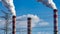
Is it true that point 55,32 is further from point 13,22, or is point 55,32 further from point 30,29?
point 13,22

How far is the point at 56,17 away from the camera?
34469 mm

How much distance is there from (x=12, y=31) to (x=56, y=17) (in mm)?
6826

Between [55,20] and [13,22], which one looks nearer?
[55,20]

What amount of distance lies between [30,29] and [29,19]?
1581 millimetres

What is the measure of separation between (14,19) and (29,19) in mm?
2867

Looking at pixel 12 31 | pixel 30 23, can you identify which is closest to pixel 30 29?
pixel 30 23

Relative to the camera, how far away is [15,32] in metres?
35.8

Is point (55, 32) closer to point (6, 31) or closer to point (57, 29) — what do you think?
point (57, 29)

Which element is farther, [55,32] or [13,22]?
[13,22]

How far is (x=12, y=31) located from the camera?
3603cm

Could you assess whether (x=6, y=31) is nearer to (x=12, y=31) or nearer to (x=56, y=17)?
(x=12, y=31)

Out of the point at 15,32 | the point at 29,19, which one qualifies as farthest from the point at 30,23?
the point at 15,32

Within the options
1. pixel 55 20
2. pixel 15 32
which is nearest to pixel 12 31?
pixel 15 32

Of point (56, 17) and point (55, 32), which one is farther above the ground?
point (56, 17)
